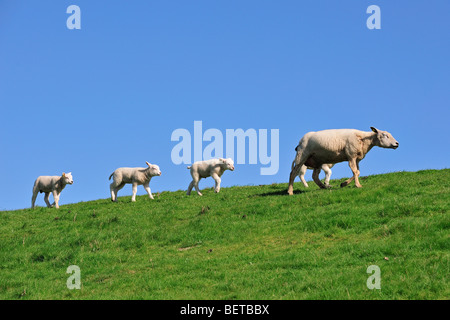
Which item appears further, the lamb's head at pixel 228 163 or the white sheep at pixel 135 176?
the white sheep at pixel 135 176

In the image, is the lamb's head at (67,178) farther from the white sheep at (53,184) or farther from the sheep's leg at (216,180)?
the sheep's leg at (216,180)

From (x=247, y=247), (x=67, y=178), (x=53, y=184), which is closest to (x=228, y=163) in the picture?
(x=67, y=178)

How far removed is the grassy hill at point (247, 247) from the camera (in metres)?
11.8

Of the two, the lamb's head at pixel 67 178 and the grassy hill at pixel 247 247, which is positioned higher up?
the lamb's head at pixel 67 178

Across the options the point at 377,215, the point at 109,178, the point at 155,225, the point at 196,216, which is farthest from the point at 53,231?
the point at 377,215

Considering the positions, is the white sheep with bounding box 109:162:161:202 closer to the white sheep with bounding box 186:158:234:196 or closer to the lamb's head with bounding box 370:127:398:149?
the white sheep with bounding box 186:158:234:196

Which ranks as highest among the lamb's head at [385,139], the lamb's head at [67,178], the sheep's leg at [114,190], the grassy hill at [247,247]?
the lamb's head at [385,139]

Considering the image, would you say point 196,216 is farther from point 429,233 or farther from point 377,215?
point 429,233

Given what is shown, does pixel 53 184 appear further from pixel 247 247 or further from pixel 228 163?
pixel 247 247

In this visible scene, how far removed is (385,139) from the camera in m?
22.8

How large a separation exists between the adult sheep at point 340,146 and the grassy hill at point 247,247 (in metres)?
2.10

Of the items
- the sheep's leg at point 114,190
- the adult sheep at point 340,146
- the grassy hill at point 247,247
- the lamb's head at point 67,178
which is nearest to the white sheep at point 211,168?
the grassy hill at point 247,247

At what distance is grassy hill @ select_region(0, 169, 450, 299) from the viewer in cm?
1184

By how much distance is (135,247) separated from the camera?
18.3 metres
